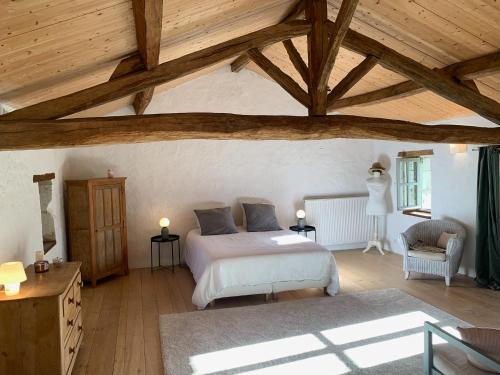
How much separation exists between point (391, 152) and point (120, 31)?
547cm

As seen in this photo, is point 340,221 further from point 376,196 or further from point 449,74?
point 449,74

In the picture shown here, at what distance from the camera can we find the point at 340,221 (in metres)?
7.17

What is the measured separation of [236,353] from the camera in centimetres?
348

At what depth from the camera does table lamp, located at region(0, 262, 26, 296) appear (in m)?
2.62

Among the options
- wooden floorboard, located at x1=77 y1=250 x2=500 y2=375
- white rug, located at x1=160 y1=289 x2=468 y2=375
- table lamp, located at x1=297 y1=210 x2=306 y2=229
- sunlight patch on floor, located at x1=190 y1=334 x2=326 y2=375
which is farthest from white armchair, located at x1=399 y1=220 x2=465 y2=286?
sunlight patch on floor, located at x1=190 y1=334 x2=326 y2=375

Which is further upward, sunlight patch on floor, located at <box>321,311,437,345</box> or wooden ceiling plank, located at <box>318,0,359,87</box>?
wooden ceiling plank, located at <box>318,0,359,87</box>

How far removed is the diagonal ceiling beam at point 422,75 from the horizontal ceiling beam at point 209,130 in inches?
9.7

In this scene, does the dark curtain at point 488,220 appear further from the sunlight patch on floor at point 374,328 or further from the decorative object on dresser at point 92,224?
the decorative object on dresser at point 92,224

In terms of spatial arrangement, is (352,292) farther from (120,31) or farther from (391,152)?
(120,31)

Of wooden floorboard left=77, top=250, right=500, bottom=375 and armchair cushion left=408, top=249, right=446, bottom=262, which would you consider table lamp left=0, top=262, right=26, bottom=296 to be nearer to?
wooden floorboard left=77, top=250, right=500, bottom=375

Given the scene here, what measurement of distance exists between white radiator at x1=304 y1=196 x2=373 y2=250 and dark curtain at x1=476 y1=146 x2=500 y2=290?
2.27 m

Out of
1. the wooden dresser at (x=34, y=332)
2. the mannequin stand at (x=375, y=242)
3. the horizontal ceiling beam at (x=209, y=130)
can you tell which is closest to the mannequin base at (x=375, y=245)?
the mannequin stand at (x=375, y=242)

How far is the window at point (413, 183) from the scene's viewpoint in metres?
6.90

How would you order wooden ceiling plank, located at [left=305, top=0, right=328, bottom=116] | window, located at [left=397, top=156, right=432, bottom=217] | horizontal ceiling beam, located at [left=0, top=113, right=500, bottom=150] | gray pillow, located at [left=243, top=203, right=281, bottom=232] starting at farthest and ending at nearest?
window, located at [left=397, top=156, right=432, bottom=217]
gray pillow, located at [left=243, top=203, right=281, bottom=232]
wooden ceiling plank, located at [left=305, top=0, right=328, bottom=116]
horizontal ceiling beam, located at [left=0, top=113, right=500, bottom=150]
